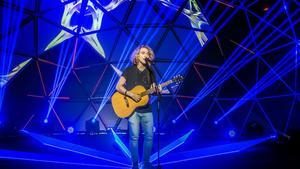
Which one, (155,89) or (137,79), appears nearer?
(155,89)

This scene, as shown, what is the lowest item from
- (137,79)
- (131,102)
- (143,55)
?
(131,102)

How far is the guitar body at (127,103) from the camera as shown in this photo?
4.98 m

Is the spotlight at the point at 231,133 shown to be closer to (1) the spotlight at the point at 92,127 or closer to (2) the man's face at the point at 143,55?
(1) the spotlight at the point at 92,127

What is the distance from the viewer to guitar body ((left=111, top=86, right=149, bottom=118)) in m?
4.98

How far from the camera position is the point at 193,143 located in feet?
28.3

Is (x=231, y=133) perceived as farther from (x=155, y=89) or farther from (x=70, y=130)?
(x=155, y=89)

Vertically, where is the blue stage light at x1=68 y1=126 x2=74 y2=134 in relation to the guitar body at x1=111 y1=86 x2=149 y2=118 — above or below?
above

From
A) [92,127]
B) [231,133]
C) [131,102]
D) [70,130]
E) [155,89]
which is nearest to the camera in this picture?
[155,89]

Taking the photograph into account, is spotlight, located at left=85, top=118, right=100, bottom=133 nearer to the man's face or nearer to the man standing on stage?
the man standing on stage

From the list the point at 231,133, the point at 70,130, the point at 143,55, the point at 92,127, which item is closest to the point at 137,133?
the point at 143,55

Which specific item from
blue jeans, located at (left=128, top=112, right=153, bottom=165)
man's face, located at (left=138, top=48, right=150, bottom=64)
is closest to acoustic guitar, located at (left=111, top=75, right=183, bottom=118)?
blue jeans, located at (left=128, top=112, right=153, bottom=165)

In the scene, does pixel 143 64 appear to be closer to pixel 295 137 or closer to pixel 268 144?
pixel 268 144

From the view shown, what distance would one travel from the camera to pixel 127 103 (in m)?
5.06

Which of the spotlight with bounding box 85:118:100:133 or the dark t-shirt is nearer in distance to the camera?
the dark t-shirt
